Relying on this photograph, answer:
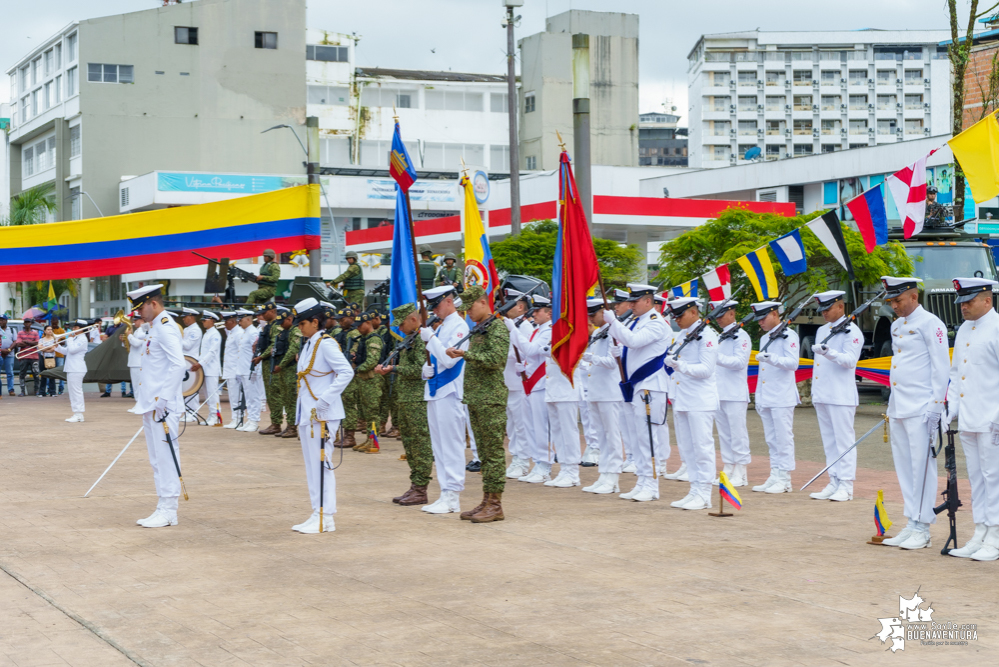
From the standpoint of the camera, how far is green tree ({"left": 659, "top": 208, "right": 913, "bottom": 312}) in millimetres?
21109

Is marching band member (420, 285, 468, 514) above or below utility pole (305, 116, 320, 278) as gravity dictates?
below

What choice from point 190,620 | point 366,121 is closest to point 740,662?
point 190,620

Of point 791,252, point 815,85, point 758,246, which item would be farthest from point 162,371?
point 815,85

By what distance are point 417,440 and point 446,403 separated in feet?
3.25

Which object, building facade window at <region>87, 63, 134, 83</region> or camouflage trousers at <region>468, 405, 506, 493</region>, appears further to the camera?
building facade window at <region>87, 63, 134, 83</region>

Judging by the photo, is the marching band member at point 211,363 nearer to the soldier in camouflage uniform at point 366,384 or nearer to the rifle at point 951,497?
the soldier in camouflage uniform at point 366,384

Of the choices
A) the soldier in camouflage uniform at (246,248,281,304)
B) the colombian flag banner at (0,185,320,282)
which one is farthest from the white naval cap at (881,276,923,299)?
the soldier in camouflage uniform at (246,248,281,304)

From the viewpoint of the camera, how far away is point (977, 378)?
8000mm

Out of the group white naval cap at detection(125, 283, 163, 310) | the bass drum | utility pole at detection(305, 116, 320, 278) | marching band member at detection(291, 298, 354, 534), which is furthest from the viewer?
utility pole at detection(305, 116, 320, 278)

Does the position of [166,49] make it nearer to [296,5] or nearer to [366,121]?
[296,5]

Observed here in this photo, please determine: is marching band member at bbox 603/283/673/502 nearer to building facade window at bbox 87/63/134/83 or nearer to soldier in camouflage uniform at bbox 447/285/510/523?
soldier in camouflage uniform at bbox 447/285/510/523

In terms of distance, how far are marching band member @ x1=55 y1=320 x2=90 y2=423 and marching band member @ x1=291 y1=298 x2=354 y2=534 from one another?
37.6ft

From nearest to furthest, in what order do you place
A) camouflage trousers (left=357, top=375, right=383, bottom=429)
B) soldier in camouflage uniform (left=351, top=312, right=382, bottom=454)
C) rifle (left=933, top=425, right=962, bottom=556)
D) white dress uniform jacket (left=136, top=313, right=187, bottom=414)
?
rifle (left=933, top=425, right=962, bottom=556) < white dress uniform jacket (left=136, top=313, right=187, bottom=414) < soldier in camouflage uniform (left=351, top=312, right=382, bottom=454) < camouflage trousers (left=357, top=375, right=383, bottom=429)

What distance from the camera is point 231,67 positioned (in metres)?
60.3
